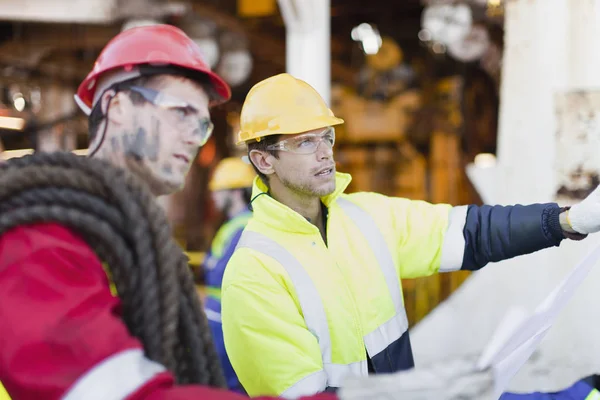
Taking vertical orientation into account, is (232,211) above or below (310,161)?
below

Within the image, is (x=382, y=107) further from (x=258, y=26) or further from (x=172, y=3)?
(x=172, y=3)

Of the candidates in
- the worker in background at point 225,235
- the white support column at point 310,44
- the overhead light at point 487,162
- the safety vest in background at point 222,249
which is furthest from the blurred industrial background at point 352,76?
Answer: the safety vest in background at point 222,249

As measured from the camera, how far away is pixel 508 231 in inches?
78.2

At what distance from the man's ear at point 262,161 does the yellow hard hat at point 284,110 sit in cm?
9

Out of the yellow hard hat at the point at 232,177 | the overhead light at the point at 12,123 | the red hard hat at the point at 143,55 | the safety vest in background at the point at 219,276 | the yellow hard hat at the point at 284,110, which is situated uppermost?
the red hard hat at the point at 143,55

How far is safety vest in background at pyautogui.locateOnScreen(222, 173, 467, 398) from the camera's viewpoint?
1.85 metres

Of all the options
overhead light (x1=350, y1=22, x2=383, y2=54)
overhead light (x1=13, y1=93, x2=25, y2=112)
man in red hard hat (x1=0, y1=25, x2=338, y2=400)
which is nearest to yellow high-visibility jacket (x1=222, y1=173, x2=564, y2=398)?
man in red hard hat (x1=0, y1=25, x2=338, y2=400)

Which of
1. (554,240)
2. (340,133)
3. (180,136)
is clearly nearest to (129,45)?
(180,136)

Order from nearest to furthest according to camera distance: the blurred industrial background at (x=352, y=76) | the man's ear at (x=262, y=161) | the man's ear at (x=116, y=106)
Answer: the man's ear at (x=116, y=106)
the man's ear at (x=262, y=161)
the blurred industrial background at (x=352, y=76)

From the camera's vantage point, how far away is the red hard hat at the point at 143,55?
1480 millimetres

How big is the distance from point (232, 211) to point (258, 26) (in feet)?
10.8

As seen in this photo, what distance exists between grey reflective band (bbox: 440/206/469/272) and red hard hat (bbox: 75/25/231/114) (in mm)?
1039

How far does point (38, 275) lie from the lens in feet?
3.28

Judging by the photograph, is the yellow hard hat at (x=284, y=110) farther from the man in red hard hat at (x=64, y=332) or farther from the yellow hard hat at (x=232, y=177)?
the yellow hard hat at (x=232, y=177)
